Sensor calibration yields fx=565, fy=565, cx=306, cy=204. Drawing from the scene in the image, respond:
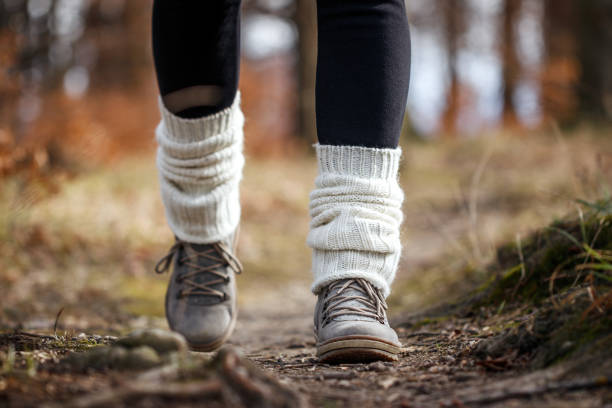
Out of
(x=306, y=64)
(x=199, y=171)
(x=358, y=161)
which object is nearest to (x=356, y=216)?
(x=358, y=161)

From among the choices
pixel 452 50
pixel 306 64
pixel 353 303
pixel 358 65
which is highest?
pixel 452 50

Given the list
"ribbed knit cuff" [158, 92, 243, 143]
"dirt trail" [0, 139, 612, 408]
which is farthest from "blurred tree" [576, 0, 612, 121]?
"ribbed knit cuff" [158, 92, 243, 143]

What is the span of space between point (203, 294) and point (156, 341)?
21.9 inches

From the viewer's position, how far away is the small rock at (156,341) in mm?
931

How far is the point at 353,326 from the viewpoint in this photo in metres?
1.21

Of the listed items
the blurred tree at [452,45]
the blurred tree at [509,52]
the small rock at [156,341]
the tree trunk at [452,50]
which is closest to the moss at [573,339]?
the small rock at [156,341]

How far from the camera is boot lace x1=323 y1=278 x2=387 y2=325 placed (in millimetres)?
1273

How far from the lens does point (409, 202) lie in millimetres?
5535

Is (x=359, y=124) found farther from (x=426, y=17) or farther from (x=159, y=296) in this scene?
(x=426, y=17)

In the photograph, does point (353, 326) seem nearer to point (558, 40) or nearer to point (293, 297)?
point (293, 297)

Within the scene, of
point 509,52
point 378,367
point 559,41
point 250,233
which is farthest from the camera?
point 509,52

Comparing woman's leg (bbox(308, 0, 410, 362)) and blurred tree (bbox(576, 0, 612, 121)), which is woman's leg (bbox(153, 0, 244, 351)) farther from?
blurred tree (bbox(576, 0, 612, 121))

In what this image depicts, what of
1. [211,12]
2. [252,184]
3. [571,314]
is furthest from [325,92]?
[252,184]

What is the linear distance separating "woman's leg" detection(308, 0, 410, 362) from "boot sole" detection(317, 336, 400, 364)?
69 millimetres
